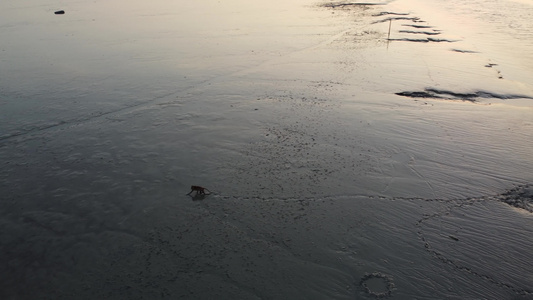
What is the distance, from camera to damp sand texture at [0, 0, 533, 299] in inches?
175

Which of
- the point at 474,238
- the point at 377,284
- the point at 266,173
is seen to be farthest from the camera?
the point at 266,173

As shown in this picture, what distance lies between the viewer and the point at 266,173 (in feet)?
21.0

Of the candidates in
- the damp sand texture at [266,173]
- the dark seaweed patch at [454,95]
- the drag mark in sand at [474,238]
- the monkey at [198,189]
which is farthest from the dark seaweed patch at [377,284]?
the dark seaweed patch at [454,95]

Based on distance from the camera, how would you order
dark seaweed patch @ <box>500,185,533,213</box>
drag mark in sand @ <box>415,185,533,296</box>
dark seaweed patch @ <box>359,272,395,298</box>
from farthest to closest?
1. dark seaweed patch @ <box>500,185,533,213</box>
2. drag mark in sand @ <box>415,185,533,296</box>
3. dark seaweed patch @ <box>359,272,395,298</box>

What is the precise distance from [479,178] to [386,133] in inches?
79.1

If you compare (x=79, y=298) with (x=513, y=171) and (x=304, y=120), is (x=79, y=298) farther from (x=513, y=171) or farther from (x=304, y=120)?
(x=513, y=171)

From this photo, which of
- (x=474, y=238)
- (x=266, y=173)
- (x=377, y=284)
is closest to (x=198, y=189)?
(x=266, y=173)

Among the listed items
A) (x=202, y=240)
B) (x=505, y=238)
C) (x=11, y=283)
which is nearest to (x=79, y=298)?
(x=11, y=283)

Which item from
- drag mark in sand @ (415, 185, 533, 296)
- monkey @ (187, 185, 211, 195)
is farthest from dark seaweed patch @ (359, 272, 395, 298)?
monkey @ (187, 185, 211, 195)

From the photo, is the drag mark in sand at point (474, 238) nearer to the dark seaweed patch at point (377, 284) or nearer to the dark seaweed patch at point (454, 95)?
the dark seaweed patch at point (377, 284)

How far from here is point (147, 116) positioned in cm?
880

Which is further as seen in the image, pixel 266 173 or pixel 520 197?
pixel 266 173

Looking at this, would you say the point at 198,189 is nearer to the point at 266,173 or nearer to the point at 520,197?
the point at 266,173

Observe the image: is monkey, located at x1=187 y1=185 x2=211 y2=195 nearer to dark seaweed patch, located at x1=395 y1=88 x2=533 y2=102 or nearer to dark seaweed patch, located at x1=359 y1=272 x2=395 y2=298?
dark seaweed patch, located at x1=359 y1=272 x2=395 y2=298
